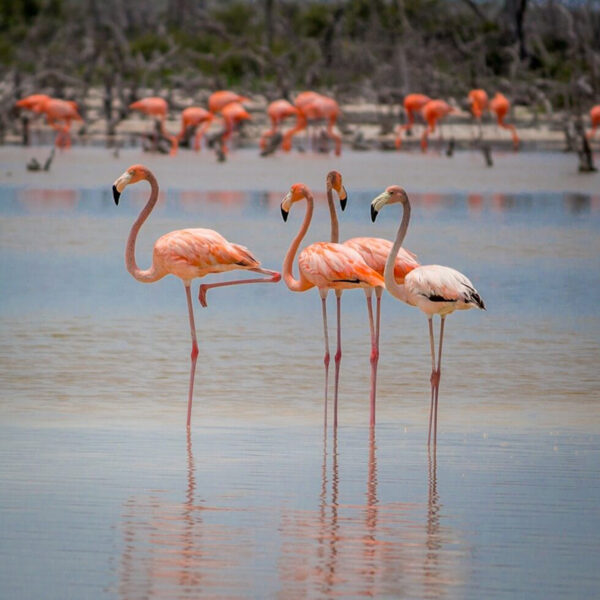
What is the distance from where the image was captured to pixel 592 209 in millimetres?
16188

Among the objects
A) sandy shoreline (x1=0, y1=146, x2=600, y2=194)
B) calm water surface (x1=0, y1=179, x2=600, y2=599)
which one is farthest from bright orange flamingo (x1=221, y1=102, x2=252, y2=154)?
calm water surface (x1=0, y1=179, x2=600, y2=599)

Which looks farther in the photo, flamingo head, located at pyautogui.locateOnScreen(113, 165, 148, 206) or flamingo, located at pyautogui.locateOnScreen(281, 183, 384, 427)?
flamingo head, located at pyautogui.locateOnScreen(113, 165, 148, 206)

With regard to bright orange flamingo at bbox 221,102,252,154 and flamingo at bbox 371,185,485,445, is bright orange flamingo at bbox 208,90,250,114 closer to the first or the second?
bright orange flamingo at bbox 221,102,252,154

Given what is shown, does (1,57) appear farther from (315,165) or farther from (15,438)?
(15,438)

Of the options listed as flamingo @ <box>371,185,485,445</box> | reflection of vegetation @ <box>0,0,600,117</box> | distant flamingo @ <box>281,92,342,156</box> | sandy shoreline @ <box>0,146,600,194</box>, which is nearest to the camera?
flamingo @ <box>371,185,485,445</box>

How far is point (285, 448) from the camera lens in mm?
6102

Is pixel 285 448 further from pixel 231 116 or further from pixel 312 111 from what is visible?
pixel 312 111

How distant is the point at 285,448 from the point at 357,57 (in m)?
25.6

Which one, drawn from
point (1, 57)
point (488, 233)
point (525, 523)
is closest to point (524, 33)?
point (1, 57)

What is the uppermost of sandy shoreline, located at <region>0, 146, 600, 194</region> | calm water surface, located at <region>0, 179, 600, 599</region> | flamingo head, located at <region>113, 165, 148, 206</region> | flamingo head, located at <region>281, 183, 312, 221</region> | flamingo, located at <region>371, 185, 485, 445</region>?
sandy shoreline, located at <region>0, 146, 600, 194</region>

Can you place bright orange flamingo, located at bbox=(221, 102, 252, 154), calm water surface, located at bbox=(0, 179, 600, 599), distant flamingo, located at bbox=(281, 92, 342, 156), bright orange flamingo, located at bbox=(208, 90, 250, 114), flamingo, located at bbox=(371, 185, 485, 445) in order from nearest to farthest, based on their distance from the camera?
1. calm water surface, located at bbox=(0, 179, 600, 599)
2. flamingo, located at bbox=(371, 185, 485, 445)
3. bright orange flamingo, located at bbox=(221, 102, 252, 154)
4. distant flamingo, located at bbox=(281, 92, 342, 156)
5. bright orange flamingo, located at bbox=(208, 90, 250, 114)

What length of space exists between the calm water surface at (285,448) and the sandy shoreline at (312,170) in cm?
701

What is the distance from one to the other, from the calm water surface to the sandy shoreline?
23.0ft

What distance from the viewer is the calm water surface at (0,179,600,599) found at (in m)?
4.59
